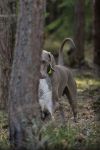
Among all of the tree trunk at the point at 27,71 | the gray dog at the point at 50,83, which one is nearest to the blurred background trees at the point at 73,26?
the gray dog at the point at 50,83

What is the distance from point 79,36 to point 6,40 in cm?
969

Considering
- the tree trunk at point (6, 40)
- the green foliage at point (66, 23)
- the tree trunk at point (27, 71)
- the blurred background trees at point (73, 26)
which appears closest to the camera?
the tree trunk at point (27, 71)

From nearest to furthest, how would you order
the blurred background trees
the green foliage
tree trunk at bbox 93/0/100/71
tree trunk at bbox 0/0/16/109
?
1. tree trunk at bbox 0/0/16/109
2. tree trunk at bbox 93/0/100/71
3. the blurred background trees
4. the green foliage

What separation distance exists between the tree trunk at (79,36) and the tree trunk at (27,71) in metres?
13.3

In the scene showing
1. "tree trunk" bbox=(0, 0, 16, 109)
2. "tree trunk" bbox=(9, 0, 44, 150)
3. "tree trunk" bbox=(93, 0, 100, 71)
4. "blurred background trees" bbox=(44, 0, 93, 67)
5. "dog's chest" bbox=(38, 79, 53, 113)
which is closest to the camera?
"tree trunk" bbox=(9, 0, 44, 150)

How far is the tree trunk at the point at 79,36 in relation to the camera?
871 inches

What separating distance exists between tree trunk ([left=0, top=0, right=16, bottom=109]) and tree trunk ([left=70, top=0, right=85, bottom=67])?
366 inches

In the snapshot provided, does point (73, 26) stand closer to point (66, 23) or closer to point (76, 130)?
point (66, 23)

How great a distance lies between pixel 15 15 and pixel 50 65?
258 centimetres

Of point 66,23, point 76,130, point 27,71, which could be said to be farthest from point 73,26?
point 27,71

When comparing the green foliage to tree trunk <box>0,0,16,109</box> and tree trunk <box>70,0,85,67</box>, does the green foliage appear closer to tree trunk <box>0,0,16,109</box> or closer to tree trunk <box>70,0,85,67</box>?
tree trunk <box>70,0,85,67</box>

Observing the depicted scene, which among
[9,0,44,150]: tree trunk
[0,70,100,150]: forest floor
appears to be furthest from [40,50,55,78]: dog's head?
[9,0,44,150]: tree trunk

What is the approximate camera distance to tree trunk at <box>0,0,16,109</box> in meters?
12.9

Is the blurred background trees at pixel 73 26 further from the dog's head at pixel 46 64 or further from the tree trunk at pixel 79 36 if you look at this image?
the dog's head at pixel 46 64
